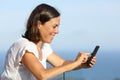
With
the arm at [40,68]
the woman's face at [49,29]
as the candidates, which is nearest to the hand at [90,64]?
the arm at [40,68]

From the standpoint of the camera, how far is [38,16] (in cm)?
352

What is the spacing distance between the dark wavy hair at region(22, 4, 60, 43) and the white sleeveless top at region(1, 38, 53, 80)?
0.07 meters

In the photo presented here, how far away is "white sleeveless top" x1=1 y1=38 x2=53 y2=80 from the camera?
11.5 ft

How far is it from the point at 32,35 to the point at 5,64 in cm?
30

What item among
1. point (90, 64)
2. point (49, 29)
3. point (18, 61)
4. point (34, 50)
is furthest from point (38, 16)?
point (90, 64)

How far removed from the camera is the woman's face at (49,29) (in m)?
3.51

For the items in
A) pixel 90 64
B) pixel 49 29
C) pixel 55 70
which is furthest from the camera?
pixel 90 64

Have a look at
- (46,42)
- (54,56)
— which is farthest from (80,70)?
(46,42)

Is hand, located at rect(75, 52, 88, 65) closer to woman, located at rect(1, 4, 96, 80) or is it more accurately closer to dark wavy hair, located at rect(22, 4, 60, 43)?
woman, located at rect(1, 4, 96, 80)

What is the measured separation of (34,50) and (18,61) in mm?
133

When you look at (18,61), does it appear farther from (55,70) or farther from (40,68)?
(55,70)

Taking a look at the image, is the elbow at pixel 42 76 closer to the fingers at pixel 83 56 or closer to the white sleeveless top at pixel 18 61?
the white sleeveless top at pixel 18 61

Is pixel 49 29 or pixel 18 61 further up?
pixel 49 29

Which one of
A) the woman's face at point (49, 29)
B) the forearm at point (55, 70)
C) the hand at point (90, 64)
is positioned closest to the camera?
the forearm at point (55, 70)
